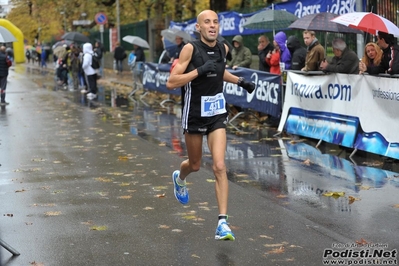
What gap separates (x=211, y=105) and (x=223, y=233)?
49.8 inches

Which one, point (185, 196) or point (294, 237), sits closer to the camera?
point (294, 237)

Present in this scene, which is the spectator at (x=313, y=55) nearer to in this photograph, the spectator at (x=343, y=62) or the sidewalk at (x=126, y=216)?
the spectator at (x=343, y=62)

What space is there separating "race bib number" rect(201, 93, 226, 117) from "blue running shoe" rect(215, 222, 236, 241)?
110cm

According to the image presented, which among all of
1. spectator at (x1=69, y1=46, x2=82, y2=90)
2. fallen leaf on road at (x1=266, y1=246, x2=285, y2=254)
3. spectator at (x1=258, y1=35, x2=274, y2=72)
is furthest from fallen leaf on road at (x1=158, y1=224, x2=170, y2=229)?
spectator at (x1=69, y1=46, x2=82, y2=90)

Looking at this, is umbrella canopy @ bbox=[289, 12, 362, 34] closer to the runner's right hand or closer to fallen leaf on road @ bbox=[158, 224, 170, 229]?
the runner's right hand

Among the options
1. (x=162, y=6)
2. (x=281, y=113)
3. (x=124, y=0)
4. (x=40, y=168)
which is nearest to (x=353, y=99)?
(x=281, y=113)

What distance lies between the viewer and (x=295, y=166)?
10.9m

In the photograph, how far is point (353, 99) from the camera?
12133 millimetres

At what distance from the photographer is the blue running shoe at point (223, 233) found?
6.55m

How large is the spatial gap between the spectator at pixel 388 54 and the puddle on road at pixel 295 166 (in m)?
1.35

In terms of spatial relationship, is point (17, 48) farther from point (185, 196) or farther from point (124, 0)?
point (124, 0)

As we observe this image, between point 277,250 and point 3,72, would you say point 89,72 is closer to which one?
point 3,72

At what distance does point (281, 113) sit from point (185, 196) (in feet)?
24.2

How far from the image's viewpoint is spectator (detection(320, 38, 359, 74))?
12.6 m
